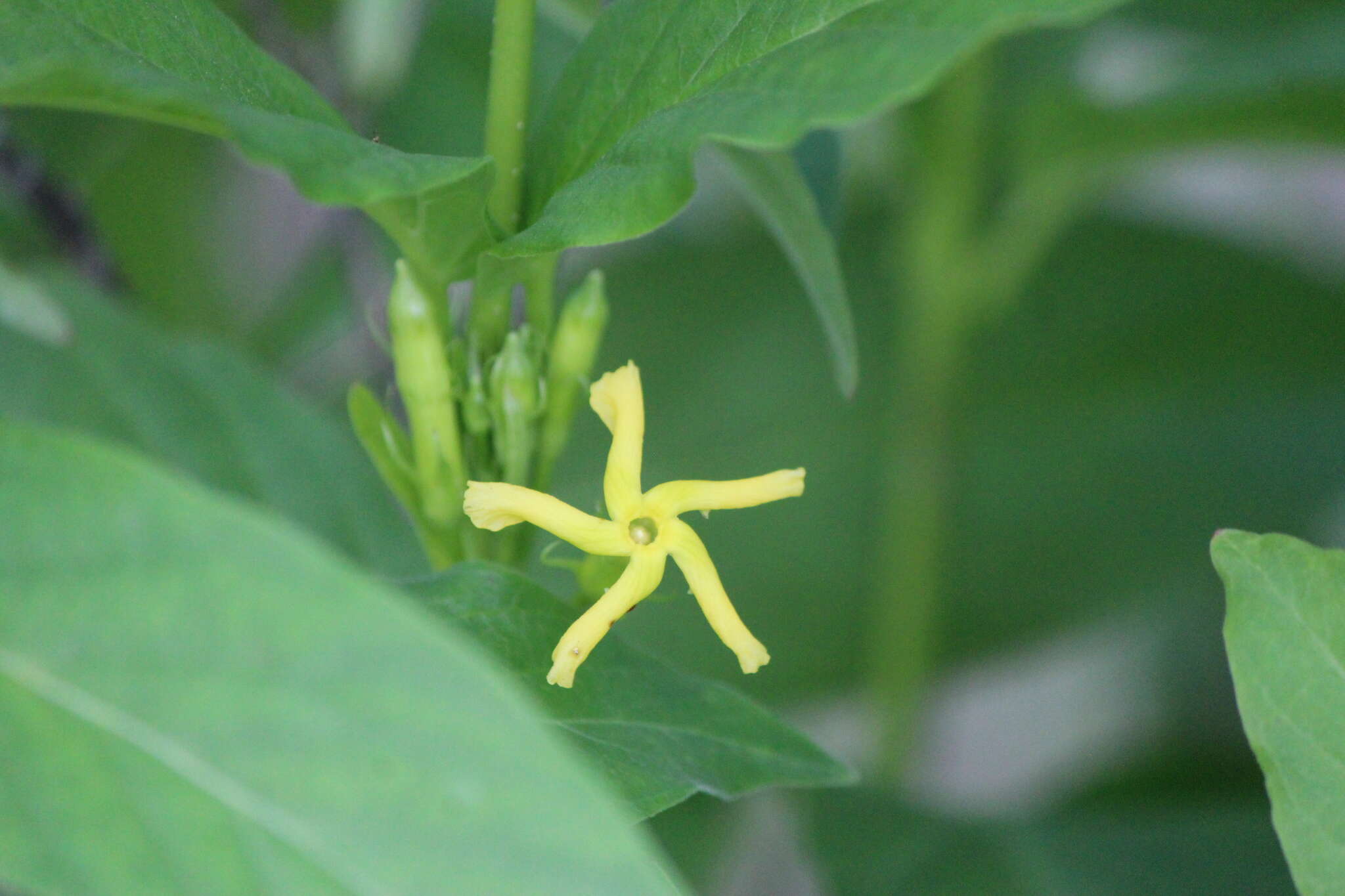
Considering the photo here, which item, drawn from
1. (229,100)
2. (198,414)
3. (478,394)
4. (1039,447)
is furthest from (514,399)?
(1039,447)

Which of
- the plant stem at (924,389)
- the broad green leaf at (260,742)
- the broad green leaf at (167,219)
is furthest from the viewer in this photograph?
the broad green leaf at (167,219)

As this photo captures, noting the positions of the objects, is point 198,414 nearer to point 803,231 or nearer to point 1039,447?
point 803,231

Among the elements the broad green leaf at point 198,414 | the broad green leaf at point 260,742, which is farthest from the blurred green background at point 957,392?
the broad green leaf at point 260,742

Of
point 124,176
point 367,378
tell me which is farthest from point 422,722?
point 124,176

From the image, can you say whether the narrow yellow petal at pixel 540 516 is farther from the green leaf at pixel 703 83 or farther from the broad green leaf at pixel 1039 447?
the broad green leaf at pixel 1039 447

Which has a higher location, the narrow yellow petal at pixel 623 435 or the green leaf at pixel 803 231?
the green leaf at pixel 803 231

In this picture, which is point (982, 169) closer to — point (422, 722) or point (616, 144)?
point (616, 144)

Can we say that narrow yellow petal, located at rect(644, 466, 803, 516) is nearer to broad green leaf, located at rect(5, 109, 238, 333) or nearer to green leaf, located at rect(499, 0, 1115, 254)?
green leaf, located at rect(499, 0, 1115, 254)
